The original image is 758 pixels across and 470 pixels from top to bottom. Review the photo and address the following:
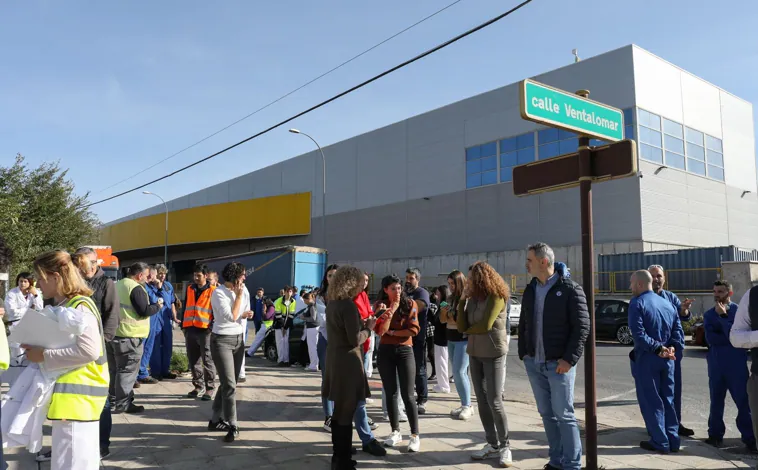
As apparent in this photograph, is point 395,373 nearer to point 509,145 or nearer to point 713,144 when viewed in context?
point 509,145

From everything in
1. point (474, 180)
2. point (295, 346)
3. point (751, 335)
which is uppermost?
point (474, 180)

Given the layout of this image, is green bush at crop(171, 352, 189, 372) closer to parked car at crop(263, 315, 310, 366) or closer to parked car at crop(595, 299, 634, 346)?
parked car at crop(263, 315, 310, 366)

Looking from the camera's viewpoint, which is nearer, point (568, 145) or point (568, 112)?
point (568, 112)

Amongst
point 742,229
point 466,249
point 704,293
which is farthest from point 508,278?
point 742,229

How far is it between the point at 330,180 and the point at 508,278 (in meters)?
16.1

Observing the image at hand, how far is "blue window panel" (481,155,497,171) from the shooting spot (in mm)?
31125

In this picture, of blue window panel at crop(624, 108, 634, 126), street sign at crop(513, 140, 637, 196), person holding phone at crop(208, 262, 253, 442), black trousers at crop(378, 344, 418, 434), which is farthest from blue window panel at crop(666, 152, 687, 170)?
person holding phone at crop(208, 262, 253, 442)

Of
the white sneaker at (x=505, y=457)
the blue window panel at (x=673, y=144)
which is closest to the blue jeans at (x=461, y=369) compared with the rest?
the white sneaker at (x=505, y=457)

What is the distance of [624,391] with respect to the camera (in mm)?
9734

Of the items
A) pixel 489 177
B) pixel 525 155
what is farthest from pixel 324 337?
pixel 489 177

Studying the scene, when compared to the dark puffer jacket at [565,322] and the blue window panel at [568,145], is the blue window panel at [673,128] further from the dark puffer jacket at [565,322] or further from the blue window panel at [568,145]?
the dark puffer jacket at [565,322]

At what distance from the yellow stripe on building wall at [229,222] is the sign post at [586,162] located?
37.5 metres

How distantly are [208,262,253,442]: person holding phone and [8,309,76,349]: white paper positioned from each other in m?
2.71

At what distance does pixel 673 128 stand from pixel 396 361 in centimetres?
2677
